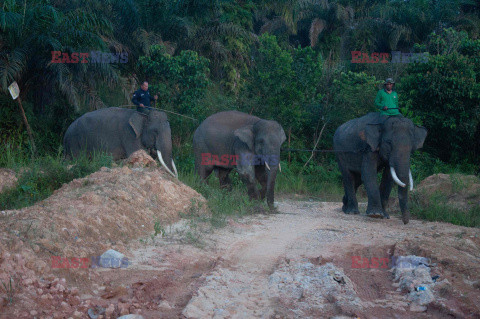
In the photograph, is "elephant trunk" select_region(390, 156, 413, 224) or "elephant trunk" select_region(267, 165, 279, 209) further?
"elephant trunk" select_region(267, 165, 279, 209)

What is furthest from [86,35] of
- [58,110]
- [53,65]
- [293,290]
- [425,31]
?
[425,31]

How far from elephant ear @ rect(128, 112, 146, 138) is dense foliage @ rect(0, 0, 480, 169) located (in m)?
3.12

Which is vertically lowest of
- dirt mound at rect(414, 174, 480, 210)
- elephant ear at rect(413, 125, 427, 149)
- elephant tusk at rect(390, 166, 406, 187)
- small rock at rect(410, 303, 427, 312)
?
dirt mound at rect(414, 174, 480, 210)

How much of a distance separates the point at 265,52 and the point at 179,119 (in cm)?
349

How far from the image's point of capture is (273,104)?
1614cm

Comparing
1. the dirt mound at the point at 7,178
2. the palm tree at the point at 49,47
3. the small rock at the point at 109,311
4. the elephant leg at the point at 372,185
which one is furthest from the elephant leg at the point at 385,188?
the palm tree at the point at 49,47

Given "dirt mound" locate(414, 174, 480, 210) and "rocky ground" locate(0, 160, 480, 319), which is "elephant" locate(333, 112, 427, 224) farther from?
"rocky ground" locate(0, 160, 480, 319)

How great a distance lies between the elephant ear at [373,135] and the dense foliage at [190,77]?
4.59 metres

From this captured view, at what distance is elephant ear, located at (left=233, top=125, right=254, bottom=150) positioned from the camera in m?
11.4

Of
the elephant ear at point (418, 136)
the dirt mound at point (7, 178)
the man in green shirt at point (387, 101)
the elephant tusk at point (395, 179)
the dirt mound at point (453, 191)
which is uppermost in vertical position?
the man in green shirt at point (387, 101)

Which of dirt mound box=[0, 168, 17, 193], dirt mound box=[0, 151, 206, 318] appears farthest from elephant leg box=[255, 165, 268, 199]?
dirt mound box=[0, 168, 17, 193]

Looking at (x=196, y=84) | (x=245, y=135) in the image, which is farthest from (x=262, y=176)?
(x=196, y=84)

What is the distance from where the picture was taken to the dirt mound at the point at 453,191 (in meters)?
11.5

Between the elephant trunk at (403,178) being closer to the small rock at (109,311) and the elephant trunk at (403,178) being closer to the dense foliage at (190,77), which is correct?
the dense foliage at (190,77)
